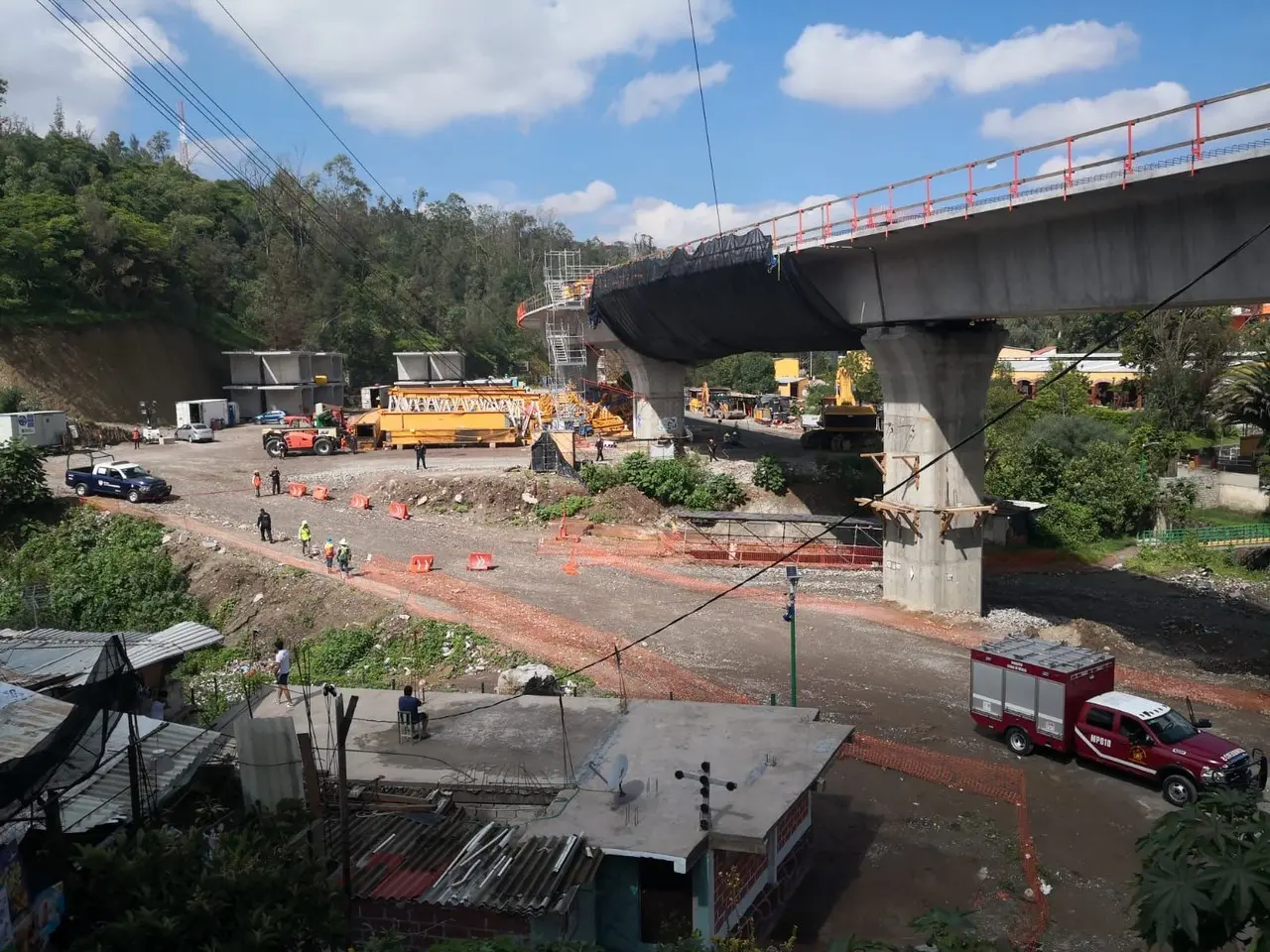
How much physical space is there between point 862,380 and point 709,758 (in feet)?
224

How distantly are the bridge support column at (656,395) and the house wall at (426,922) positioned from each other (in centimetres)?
3904

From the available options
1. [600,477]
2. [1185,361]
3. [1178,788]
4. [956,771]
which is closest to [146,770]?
[956,771]

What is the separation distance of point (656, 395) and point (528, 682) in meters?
31.7

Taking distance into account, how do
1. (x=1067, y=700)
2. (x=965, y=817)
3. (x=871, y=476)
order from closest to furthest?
(x=965, y=817), (x=1067, y=700), (x=871, y=476)

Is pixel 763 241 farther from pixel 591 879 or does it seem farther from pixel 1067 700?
pixel 591 879

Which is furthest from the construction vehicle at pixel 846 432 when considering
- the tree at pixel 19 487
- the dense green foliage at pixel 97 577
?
the tree at pixel 19 487

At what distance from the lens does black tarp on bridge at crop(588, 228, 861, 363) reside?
27.9 m

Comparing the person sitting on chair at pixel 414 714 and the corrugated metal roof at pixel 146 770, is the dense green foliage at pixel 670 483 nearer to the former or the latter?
the person sitting on chair at pixel 414 714

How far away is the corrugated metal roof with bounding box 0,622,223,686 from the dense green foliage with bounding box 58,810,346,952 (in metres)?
5.08

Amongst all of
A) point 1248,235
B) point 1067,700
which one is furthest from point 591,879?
point 1248,235

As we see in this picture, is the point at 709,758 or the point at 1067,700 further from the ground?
the point at 709,758

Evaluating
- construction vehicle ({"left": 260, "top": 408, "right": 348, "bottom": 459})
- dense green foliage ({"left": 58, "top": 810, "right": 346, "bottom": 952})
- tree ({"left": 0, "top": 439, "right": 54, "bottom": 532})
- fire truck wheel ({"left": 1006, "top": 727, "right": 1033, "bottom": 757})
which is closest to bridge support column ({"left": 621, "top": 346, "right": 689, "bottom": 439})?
construction vehicle ({"left": 260, "top": 408, "right": 348, "bottom": 459})

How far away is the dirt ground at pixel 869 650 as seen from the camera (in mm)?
13031

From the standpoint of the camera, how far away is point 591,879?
937 centimetres
